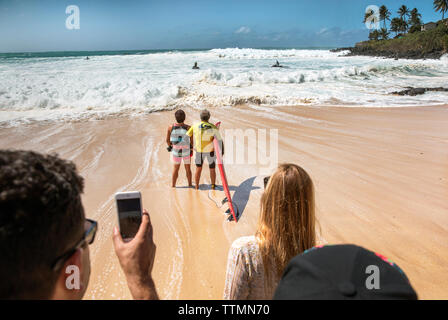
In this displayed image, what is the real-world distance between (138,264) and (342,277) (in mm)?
918

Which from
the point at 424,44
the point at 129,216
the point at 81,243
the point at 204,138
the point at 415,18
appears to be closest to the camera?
the point at 81,243

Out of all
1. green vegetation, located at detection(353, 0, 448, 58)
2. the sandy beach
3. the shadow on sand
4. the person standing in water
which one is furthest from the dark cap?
green vegetation, located at detection(353, 0, 448, 58)

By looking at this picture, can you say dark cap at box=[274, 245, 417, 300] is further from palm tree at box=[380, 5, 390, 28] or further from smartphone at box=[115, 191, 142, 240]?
palm tree at box=[380, 5, 390, 28]

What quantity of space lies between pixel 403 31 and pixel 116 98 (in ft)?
341

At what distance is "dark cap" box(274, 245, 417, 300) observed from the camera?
3.06 ft

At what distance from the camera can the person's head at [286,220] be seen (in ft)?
6.17

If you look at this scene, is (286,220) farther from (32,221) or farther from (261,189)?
(261,189)

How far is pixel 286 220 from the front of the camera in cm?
188

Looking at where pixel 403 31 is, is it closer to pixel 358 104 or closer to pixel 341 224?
pixel 358 104

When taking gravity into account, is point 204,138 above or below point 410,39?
below

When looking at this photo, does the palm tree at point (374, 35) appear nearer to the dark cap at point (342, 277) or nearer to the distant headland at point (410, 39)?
the distant headland at point (410, 39)

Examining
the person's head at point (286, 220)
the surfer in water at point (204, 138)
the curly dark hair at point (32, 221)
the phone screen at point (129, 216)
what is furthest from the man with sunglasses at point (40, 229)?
the surfer in water at point (204, 138)

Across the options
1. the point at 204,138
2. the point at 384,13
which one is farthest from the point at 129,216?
the point at 384,13
